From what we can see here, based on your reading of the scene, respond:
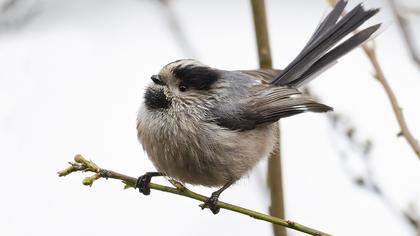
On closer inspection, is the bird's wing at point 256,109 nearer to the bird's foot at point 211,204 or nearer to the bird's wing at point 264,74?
the bird's wing at point 264,74

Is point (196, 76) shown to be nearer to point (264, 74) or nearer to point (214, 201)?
point (264, 74)

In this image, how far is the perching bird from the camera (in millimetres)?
3250

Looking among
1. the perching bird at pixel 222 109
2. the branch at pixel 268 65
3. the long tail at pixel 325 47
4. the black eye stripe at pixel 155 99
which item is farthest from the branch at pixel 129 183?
the long tail at pixel 325 47

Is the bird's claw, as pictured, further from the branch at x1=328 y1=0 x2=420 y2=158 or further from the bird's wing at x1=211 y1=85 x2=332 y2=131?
the branch at x1=328 y1=0 x2=420 y2=158

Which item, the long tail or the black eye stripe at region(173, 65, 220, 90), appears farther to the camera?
the long tail

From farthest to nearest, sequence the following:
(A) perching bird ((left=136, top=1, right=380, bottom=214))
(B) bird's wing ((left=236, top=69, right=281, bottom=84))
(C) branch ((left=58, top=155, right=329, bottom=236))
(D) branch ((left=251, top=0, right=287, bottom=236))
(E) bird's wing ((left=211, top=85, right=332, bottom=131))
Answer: (B) bird's wing ((left=236, top=69, right=281, bottom=84)) < (E) bird's wing ((left=211, top=85, right=332, bottom=131)) < (A) perching bird ((left=136, top=1, right=380, bottom=214)) < (D) branch ((left=251, top=0, right=287, bottom=236)) < (C) branch ((left=58, top=155, right=329, bottom=236))

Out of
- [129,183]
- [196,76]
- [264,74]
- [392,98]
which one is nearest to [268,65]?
[196,76]

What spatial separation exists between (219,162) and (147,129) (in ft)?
1.20

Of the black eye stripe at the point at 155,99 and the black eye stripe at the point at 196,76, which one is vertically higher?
the black eye stripe at the point at 196,76

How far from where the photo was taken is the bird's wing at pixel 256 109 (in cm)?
337

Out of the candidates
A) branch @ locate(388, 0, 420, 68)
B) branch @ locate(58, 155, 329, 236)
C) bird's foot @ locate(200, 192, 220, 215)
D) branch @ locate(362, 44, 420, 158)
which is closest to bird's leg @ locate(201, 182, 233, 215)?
bird's foot @ locate(200, 192, 220, 215)

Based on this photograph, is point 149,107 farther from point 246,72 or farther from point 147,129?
point 246,72

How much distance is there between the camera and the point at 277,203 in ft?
9.29

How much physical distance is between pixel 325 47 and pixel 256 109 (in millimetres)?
474
